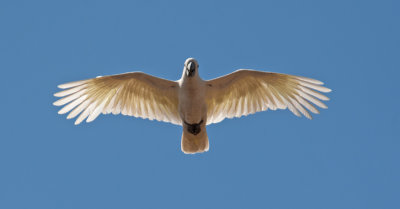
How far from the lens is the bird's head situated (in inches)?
449

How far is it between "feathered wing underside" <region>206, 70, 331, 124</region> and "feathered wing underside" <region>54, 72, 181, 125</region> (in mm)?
953

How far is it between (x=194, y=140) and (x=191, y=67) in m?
1.86

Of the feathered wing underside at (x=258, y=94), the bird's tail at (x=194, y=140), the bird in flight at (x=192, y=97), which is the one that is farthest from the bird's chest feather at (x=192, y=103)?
the feathered wing underside at (x=258, y=94)

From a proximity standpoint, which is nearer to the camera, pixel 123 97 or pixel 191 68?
pixel 191 68

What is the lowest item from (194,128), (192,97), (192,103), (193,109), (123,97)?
(194,128)

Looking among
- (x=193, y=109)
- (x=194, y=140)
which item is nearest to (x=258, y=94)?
(x=193, y=109)

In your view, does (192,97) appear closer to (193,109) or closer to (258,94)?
(193,109)

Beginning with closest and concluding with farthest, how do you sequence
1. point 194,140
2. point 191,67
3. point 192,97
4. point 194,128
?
1. point 191,67
2. point 192,97
3. point 194,128
4. point 194,140

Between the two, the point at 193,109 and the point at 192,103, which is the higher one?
the point at 192,103

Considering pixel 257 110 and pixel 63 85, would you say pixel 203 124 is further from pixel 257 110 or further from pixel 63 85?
pixel 63 85

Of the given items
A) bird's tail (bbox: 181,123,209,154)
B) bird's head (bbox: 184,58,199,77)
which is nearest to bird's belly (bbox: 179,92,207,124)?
bird's tail (bbox: 181,123,209,154)

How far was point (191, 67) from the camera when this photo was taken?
11391 mm

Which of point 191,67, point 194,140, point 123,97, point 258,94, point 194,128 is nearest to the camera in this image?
point 191,67

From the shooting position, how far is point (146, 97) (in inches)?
496
